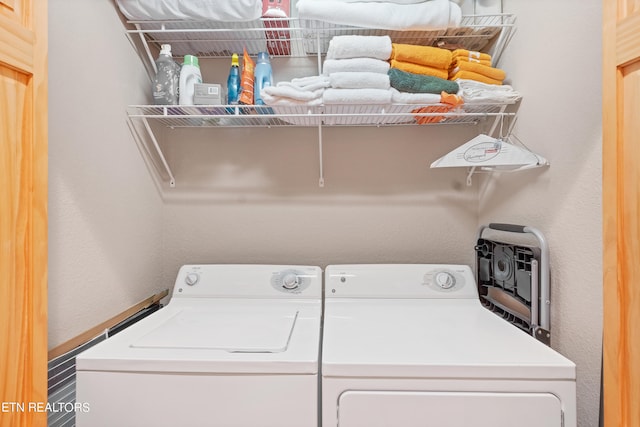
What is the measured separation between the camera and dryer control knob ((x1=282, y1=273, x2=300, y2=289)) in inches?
57.9

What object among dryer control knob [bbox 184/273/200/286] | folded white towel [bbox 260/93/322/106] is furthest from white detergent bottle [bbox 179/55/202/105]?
dryer control knob [bbox 184/273/200/286]

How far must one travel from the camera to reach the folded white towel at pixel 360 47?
131cm

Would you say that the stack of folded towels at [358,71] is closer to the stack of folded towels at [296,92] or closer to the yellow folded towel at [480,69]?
the stack of folded towels at [296,92]

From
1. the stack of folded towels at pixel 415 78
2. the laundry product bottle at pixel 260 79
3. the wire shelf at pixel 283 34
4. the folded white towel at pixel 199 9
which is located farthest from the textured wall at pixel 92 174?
the stack of folded towels at pixel 415 78

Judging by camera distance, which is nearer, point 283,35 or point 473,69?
point 473,69

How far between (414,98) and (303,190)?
0.72 meters

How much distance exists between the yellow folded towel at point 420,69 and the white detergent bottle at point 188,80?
869mm

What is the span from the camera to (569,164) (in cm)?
106

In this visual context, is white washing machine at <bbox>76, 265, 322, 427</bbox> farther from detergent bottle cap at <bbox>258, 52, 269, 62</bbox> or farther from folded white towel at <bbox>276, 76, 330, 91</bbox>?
detergent bottle cap at <bbox>258, 52, 269, 62</bbox>

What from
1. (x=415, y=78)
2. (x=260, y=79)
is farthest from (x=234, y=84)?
(x=415, y=78)

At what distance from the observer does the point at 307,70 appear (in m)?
1.71

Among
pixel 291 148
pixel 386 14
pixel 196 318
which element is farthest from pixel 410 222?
pixel 196 318

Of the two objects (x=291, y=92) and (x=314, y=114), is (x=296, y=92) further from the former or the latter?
(x=314, y=114)

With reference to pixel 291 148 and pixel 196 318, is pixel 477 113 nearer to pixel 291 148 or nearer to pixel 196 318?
pixel 291 148
